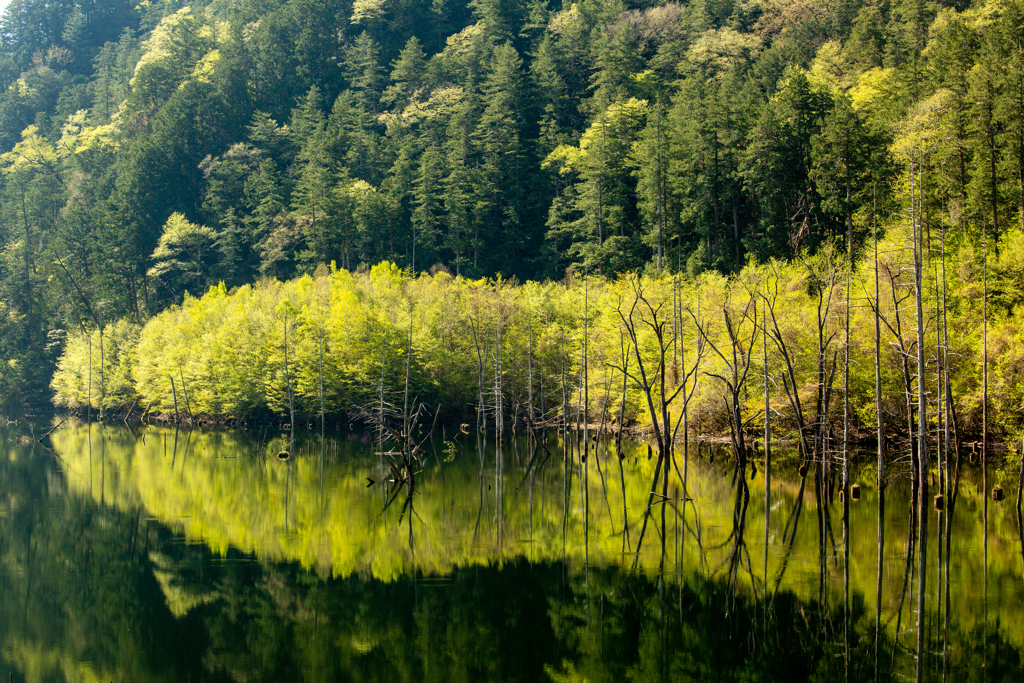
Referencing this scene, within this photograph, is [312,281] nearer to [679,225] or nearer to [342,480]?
[679,225]

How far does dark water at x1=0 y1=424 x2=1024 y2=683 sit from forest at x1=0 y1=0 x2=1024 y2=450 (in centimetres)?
651

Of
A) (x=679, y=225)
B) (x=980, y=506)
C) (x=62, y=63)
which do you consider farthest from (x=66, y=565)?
(x=62, y=63)

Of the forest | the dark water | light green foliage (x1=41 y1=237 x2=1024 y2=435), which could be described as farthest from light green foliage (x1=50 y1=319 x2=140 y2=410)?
the dark water

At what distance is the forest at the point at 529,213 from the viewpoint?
4669 cm

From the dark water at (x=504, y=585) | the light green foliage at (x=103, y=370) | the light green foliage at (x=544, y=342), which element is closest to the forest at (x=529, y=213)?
the light green foliage at (x=544, y=342)

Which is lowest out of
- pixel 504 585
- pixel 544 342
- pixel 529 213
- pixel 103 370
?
pixel 504 585

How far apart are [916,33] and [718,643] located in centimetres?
7715

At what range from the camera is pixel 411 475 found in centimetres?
3816

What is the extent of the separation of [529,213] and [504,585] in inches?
3245

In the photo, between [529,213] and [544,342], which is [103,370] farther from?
[544,342]

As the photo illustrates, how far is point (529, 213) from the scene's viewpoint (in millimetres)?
103125

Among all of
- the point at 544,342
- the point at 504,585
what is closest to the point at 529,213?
the point at 544,342

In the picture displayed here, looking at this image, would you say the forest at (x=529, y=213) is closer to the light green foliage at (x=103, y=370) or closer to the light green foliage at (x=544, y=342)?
the light green foliage at (x=544, y=342)

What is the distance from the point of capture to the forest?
46.7 metres
